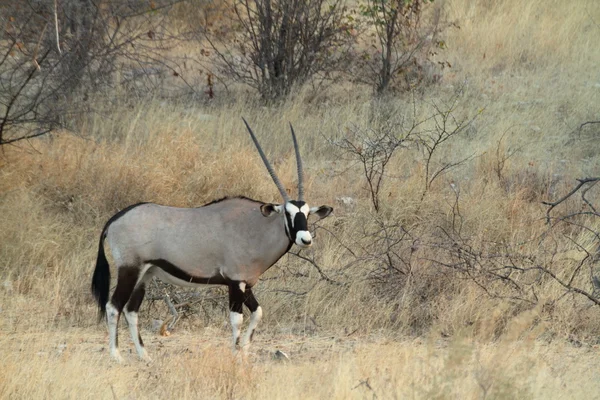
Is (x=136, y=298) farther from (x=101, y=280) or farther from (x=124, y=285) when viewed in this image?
(x=101, y=280)

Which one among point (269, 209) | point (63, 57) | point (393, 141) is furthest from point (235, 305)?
point (63, 57)

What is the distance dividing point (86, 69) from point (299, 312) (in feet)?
19.8

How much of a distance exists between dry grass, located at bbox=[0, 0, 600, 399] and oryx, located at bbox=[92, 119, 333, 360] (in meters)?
0.33

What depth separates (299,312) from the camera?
25.6 feet

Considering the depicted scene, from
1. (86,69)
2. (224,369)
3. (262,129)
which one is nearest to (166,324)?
(224,369)

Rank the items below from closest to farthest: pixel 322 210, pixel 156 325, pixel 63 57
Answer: pixel 322 210 < pixel 156 325 < pixel 63 57

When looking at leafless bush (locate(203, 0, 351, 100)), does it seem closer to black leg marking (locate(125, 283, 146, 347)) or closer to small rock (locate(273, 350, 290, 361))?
black leg marking (locate(125, 283, 146, 347))

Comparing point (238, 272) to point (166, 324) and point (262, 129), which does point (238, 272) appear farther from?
point (262, 129)

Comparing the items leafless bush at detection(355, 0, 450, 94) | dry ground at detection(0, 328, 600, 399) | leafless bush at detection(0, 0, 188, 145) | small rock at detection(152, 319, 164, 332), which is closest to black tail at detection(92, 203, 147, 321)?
dry ground at detection(0, 328, 600, 399)

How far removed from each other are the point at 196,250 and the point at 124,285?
20.9 inches

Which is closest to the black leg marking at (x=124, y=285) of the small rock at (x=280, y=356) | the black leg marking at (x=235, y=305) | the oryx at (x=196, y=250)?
the oryx at (x=196, y=250)

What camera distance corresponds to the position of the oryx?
6480 mm

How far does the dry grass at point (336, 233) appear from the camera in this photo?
5570 millimetres

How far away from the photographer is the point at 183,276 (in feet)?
21.3
